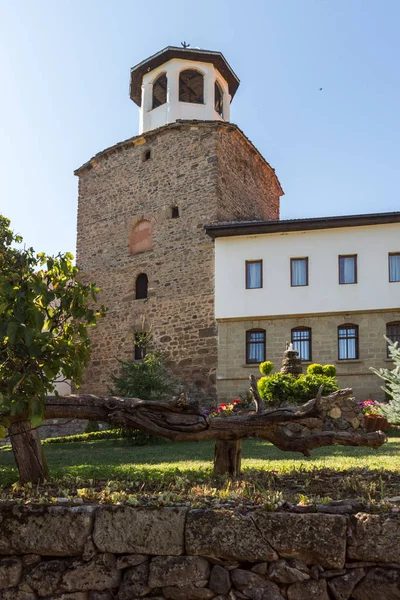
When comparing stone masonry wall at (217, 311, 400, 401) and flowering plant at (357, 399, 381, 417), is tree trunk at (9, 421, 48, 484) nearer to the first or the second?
flowering plant at (357, 399, 381, 417)

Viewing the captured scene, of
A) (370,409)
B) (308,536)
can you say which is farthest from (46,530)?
(370,409)

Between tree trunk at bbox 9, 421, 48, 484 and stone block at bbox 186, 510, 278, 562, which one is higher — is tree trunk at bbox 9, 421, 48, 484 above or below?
above

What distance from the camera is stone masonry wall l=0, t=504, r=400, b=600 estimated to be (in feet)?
12.6

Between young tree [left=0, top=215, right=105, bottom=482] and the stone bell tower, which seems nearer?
young tree [left=0, top=215, right=105, bottom=482]

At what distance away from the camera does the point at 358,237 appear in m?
20.4

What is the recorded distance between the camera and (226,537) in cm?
401

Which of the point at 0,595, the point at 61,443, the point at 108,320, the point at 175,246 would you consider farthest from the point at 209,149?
the point at 0,595

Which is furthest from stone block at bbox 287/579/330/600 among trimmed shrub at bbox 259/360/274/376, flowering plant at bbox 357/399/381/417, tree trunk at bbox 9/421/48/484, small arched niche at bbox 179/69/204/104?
small arched niche at bbox 179/69/204/104

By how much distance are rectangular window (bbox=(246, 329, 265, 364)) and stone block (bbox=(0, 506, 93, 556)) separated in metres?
16.7

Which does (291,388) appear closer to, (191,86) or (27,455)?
(27,455)

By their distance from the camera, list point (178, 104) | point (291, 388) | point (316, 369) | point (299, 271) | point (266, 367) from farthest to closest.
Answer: point (178, 104) < point (299, 271) < point (266, 367) < point (316, 369) < point (291, 388)

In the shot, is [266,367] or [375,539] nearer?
[375,539]

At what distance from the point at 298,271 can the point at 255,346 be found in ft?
9.51

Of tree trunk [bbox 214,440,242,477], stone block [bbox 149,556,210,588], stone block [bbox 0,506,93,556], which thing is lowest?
stone block [bbox 149,556,210,588]
